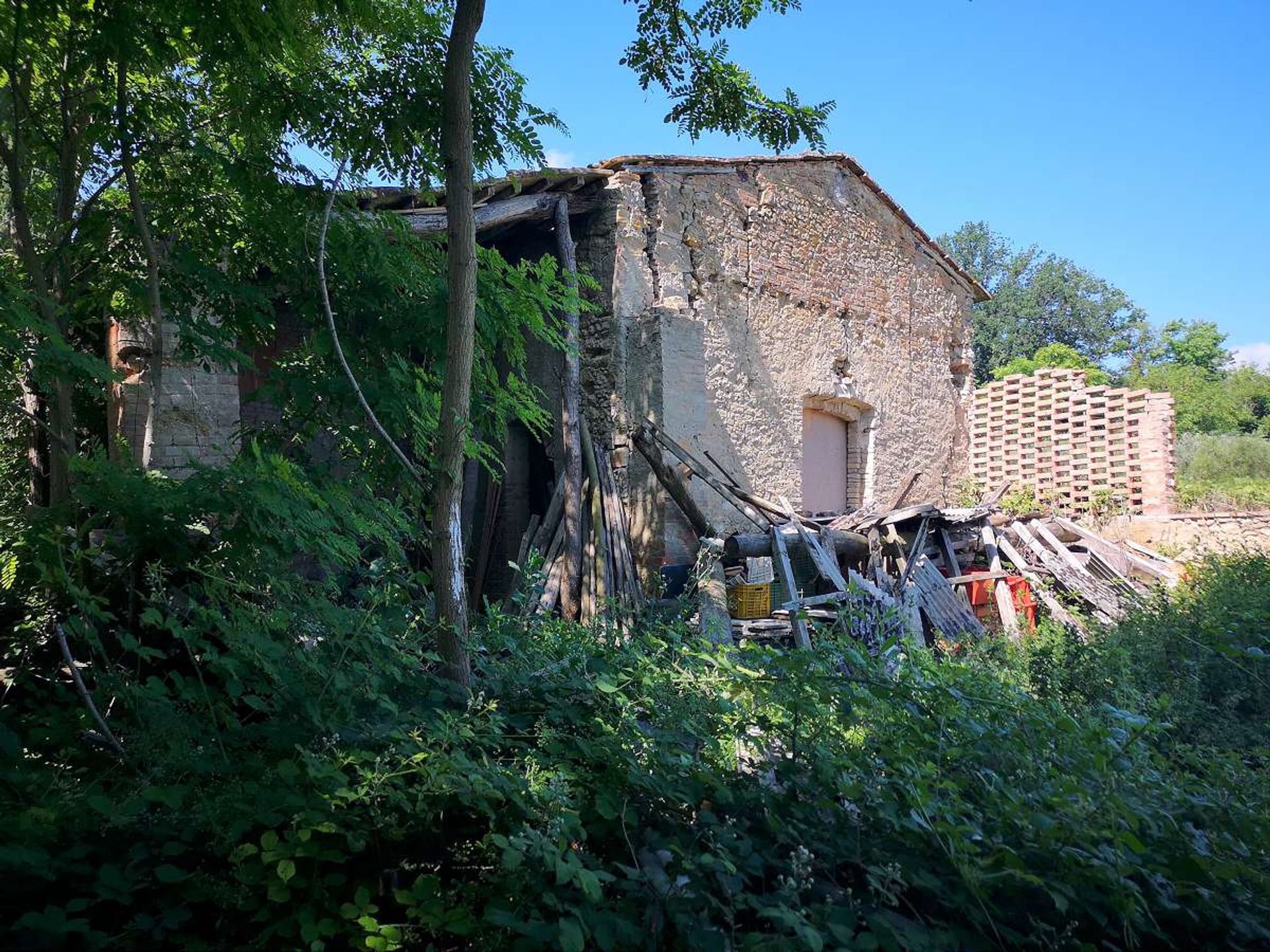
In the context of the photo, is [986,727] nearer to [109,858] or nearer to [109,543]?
[109,858]

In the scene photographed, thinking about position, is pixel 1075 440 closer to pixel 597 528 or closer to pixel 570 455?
pixel 570 455

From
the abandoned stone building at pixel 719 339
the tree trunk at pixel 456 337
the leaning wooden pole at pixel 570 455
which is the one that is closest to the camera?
the tree trunk at pixel 456 337

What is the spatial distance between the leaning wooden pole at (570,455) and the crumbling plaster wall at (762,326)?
0.29 meters

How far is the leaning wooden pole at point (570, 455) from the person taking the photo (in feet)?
24.4

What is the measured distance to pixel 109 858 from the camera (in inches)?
85.1

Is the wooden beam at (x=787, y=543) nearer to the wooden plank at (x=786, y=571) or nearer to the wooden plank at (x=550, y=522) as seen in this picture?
the wooden plank at (x=786, y=571)

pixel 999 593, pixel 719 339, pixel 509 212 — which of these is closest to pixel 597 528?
pixel 719 339

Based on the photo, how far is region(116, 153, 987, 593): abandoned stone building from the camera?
8016 mm

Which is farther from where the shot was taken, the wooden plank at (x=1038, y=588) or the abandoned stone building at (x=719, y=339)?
the wooden plank at (x=1038, y=588)

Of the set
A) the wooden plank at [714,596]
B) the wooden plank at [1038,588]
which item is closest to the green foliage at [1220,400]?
the wooden plank at [1038,588]

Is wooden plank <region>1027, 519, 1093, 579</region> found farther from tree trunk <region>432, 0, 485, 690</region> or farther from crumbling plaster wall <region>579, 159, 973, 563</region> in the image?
tree trunk <region>432, 0, 485, 690</region>

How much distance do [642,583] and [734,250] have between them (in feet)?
12.6

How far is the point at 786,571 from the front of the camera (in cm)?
723

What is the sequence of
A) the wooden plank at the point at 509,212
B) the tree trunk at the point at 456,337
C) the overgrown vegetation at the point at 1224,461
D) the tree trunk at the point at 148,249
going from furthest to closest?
the overgrown vegetation at the point at 1224,461 < the wooden plank at the point at 509,212 < the tree trunk at the point at 148,249 < the tree trunk at the point at 456,337
